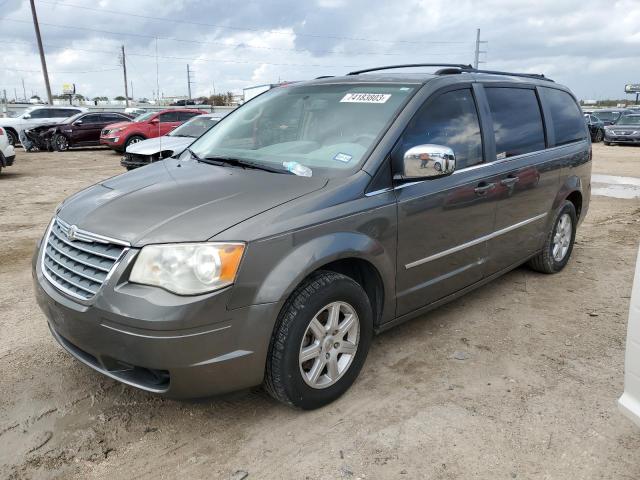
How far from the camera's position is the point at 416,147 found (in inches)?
116

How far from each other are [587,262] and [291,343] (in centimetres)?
424

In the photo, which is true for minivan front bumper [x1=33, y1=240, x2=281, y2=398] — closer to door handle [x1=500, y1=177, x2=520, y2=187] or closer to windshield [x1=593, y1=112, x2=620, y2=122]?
door handle [x1=500, y1=177, x2=520, y2=187]

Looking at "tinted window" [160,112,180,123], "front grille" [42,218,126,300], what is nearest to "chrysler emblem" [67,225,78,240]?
"front grille" [42,218,126,300]

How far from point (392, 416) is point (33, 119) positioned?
72.5 ft

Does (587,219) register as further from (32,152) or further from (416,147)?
(32,152)

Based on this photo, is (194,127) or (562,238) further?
(194,127)

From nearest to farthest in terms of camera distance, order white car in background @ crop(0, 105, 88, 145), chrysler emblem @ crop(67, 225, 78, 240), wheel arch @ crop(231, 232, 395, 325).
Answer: wheel arch @ crop(231, 232, 395, 325)
chrysler emblem @ crop(67, 225, 78, 240)
white car in background @ crop(0, 105, 88, 145)

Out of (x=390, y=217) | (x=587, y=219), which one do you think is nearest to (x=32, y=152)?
(x=587, y=219)

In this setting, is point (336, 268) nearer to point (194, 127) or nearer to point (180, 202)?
point (180, 202)

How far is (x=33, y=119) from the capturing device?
20766 mm

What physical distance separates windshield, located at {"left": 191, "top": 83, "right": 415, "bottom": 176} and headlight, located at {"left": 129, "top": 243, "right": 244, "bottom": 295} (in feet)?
2.92

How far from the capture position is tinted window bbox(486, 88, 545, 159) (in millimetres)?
3914

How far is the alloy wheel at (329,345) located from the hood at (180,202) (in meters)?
0.65

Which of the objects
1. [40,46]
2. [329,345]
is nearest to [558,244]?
[329,345]
